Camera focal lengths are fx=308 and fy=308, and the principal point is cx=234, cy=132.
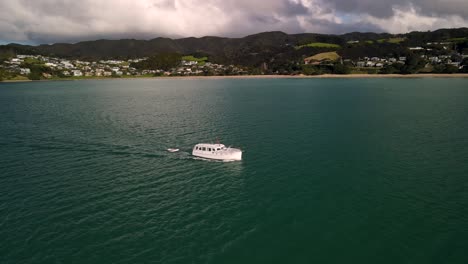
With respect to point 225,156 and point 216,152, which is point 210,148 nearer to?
point 216,152

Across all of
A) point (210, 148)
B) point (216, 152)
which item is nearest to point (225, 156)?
point (216, 152)

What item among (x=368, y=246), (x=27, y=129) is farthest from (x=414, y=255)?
(x=27, y=129)

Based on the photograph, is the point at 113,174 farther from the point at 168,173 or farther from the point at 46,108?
the point at 46,108

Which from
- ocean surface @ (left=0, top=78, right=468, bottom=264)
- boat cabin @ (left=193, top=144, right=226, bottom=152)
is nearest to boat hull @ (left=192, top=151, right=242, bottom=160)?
boat cabin @ (left=193, top=144, right=226, bottom=152)

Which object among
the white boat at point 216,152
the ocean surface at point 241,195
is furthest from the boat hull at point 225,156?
the ocean surface at point 241,195

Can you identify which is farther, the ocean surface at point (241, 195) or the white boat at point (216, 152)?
the white boat at point (216, 152)

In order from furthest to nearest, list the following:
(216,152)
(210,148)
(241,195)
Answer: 1. (210,148)
2. (216,152)
3. (241,195)

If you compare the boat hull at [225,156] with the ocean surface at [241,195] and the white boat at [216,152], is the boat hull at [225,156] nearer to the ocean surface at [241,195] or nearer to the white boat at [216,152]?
the white boat at [216,152]
